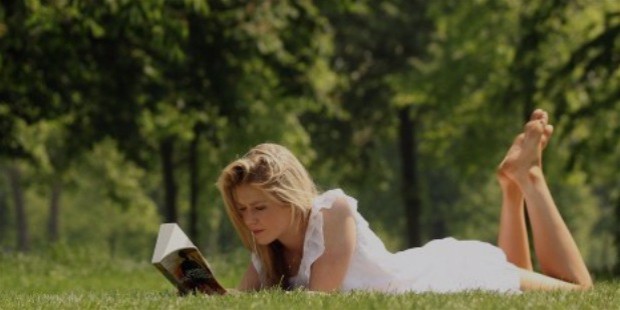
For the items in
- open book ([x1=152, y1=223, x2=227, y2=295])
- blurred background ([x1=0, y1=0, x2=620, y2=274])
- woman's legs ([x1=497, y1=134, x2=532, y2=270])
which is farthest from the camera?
blurred background ([x1=0, y1=0, x2=620, y2=274])

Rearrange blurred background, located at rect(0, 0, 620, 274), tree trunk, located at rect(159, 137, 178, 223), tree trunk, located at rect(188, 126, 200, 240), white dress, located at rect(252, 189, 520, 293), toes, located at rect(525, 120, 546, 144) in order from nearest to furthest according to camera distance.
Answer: white dress, located at rect(252, 189, 520, 293)
toes, located at rect(525, 120, 546, 144)
blurred background, located at rect(0, 0, 620, 274)
tree trunk, located at rect(159, 137, 178, 223)
tree trunk, located at rect(188, 126, 200, 240)

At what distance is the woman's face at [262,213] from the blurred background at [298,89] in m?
5.58

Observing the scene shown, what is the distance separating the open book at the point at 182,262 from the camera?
24.3 ft

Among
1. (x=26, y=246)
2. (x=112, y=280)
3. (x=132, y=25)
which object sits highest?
(x=132, y=25)

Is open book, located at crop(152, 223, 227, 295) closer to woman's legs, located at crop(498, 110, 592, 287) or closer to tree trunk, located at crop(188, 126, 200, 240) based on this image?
woman's legs, located at crop(498, 110, 592, 287)

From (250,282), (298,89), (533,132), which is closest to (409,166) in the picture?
(298,89)

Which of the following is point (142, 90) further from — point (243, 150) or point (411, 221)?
point (411, 221)

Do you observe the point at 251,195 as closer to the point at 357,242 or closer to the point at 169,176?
the point at 357,242

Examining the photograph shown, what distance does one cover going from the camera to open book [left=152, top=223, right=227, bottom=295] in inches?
292

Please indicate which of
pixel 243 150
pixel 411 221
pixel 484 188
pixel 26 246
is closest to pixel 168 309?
pixel 243 150

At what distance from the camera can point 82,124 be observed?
84.9 feet

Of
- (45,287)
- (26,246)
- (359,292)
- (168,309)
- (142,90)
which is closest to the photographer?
(168,309)

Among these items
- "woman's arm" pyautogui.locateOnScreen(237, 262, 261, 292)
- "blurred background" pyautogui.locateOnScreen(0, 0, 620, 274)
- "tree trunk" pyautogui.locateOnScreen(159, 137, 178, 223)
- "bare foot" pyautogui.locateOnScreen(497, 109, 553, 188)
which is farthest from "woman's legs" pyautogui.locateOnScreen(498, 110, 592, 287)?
"tree trunk" pyautogui.locateOnScreen(159, 137, 178, 223)

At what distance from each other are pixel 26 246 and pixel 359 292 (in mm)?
46026
